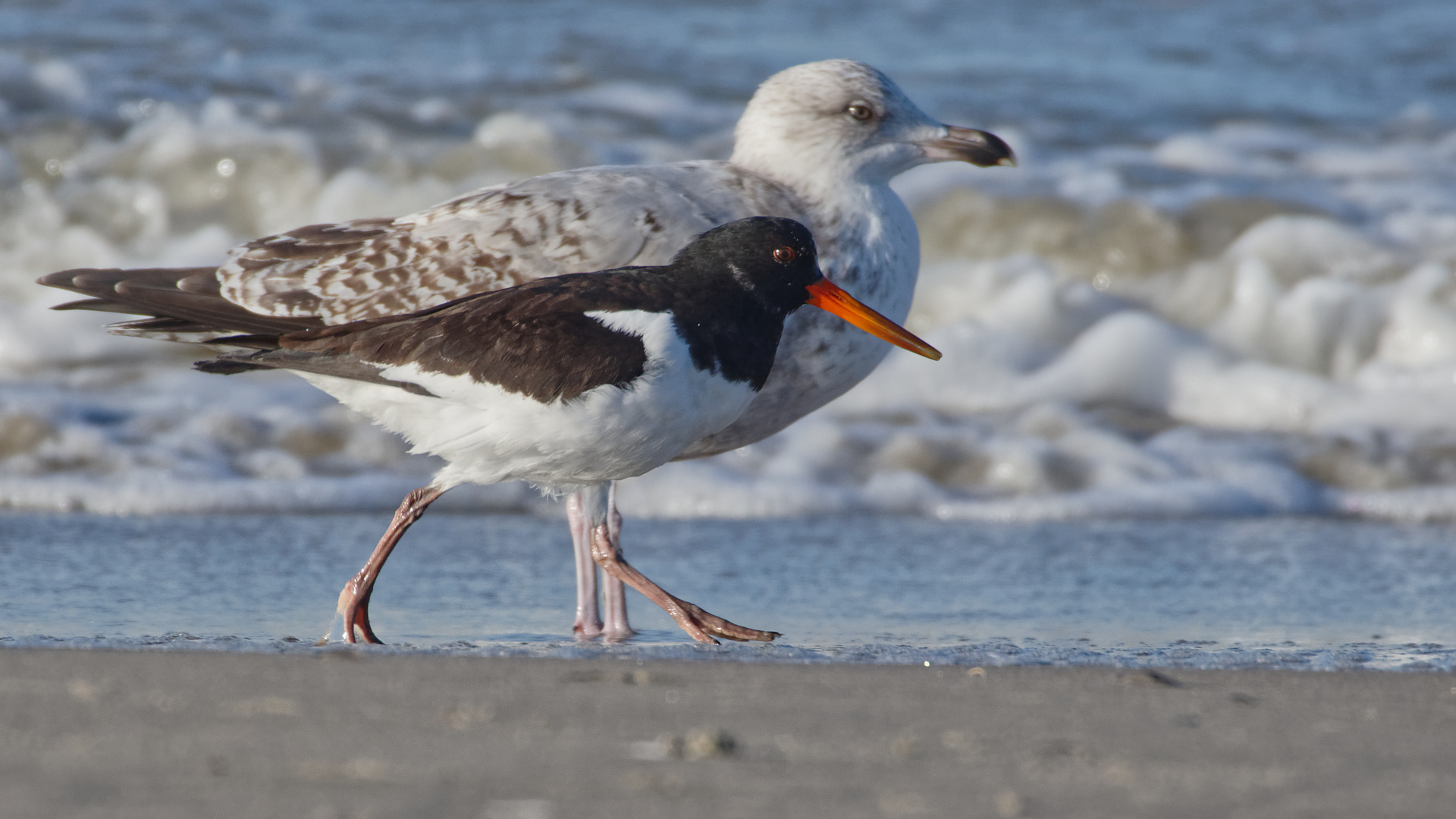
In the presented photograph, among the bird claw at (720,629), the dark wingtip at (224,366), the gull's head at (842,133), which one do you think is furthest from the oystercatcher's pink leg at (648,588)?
the gull's head at (842,133)

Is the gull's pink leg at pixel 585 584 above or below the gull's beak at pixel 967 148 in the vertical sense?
below

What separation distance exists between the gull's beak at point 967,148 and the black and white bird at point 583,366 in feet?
3.23

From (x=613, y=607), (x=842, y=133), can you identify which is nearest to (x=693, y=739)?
(x=613, y=607)

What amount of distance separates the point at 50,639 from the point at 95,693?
1067 millimetres

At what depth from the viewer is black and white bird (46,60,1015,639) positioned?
183 inches

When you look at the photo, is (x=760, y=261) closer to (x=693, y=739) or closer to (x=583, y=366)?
(x=583, y=366)

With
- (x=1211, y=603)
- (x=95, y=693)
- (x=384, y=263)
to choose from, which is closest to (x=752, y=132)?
(x=384, y=263)

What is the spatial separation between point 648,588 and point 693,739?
5.51ft

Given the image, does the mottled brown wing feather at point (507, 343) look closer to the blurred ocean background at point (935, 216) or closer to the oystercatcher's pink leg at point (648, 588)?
the oystercatcher's pink leg at point (648, 588)

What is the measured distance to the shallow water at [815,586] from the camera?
4195mm

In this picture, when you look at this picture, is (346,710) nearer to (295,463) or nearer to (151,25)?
(295,463)

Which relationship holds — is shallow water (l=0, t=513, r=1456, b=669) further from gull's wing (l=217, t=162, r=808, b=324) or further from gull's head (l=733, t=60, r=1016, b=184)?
gull's head (l=733, t=60, r=1016, b=184)

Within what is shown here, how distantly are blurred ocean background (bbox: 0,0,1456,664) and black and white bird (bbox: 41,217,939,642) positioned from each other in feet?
3.49

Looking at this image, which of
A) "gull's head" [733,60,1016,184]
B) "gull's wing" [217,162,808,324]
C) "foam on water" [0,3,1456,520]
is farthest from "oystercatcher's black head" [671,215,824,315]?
"foam on water" [0,3,1456,520]
